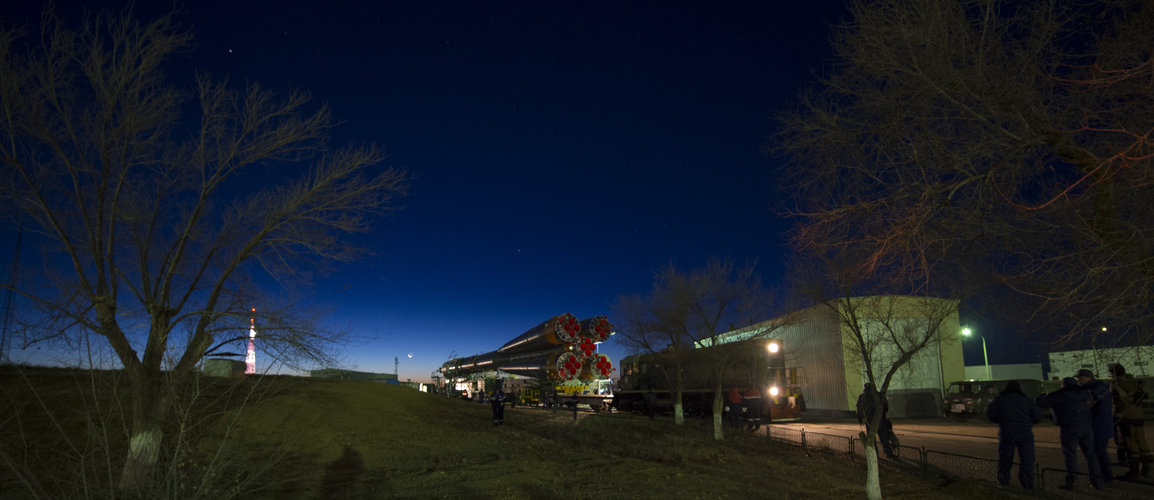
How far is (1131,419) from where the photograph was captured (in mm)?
10719

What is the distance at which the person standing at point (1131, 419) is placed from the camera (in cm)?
1056

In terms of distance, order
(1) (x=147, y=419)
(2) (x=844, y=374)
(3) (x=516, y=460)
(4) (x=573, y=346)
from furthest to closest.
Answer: (2) (x=844, y=374) → (4) (x=573, y=346) → (3) (x=516, y=460) → (1) (x=147, y=419)

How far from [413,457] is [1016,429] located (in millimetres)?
12072

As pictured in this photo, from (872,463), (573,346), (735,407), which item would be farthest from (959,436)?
(872,463)

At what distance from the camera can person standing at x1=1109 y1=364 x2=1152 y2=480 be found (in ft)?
34.7

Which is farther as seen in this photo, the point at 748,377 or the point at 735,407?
the point at 748,377

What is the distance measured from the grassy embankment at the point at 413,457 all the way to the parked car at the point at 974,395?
14834 millimetres

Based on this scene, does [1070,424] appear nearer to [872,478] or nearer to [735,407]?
[872,478]

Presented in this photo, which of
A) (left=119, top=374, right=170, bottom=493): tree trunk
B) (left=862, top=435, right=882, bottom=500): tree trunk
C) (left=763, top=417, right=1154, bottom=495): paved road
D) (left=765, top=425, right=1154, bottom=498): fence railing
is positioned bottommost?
(left=763, top=417, right=1154, bottom=495): paved road

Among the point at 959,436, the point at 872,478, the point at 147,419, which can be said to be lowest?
the point at 959,436

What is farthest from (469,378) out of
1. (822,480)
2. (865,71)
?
(865,71)

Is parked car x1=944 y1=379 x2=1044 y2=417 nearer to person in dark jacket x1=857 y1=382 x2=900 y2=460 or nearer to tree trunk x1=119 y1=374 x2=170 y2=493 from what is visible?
person in dark jacket x1=857 y1=382 x2=900 y2=460

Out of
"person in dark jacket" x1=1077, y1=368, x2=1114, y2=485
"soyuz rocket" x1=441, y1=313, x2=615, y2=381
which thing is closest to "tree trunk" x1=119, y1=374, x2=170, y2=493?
"soyuz rocket" x1=441, y1=313, x2=615, y2=381

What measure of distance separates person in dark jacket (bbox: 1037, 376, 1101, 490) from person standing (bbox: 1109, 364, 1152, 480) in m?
1.14
